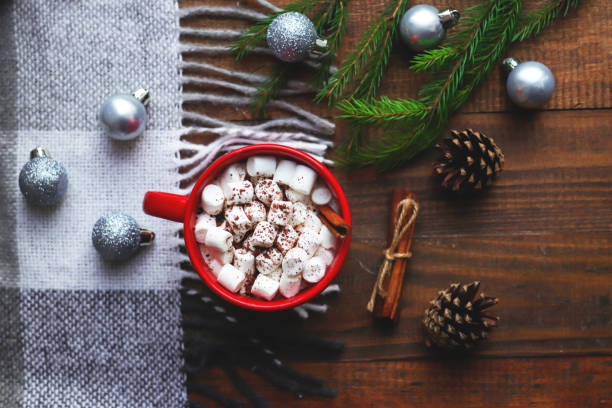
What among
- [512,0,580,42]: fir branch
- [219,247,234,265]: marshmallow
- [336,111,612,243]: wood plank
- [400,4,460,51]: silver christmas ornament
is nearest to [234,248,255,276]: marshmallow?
[219,247,234,265]: marshmallow

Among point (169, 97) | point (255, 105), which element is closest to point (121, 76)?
point (169, 97)

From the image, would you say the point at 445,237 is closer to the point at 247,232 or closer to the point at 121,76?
the point at 247,232

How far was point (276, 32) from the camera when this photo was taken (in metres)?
0.85

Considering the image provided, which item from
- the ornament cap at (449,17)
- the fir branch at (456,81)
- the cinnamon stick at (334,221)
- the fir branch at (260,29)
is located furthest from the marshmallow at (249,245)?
the ornament cap at (449,17)

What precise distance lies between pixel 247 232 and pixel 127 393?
0.39 m

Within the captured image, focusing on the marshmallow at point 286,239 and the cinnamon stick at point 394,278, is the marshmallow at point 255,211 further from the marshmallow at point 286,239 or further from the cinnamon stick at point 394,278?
the cinnamon stick at point 394,278

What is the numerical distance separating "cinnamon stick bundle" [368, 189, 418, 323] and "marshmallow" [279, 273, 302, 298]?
0.52 feet

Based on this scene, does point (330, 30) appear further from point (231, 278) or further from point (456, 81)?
point (231, 278)

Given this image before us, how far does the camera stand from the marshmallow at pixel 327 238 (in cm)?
81

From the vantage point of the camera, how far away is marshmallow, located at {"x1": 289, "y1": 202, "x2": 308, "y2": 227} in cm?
81

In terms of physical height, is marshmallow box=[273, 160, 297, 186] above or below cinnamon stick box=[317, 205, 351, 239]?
above

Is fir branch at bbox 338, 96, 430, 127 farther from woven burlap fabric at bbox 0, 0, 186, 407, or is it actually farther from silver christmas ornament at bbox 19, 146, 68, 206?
silver christmas ornament at bbox 19, 146, 68, 206

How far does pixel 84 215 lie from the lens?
943 mm

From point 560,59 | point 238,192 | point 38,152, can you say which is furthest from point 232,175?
point 560,59
